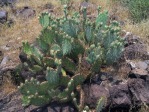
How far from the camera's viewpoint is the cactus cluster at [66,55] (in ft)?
15.3

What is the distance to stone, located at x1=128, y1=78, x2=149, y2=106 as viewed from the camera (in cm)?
486

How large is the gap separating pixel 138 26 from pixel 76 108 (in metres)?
3.04

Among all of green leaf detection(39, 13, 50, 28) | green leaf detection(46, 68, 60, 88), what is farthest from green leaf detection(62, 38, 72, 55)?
green leaf detection(39, 13, 50, 28)

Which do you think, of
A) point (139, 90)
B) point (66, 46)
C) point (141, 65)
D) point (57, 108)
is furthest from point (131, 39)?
point (57, 108)

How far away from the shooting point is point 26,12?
8.74 meters

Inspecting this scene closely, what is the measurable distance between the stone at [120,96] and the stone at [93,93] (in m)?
0.11

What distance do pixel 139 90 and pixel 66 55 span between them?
1283mm

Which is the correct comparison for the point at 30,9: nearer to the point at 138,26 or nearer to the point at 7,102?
the point at 138,26

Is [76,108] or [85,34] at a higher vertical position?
[85,34]

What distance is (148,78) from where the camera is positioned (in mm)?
5094

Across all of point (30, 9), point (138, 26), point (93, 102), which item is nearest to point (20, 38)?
point (30, 9)

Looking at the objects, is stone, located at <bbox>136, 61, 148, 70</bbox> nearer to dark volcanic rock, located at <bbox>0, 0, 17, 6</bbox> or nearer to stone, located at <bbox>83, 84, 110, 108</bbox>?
stone, located at <bbox>83, 84, 110, 108</bbox>

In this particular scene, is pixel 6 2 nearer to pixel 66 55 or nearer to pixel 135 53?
pixel 66 55

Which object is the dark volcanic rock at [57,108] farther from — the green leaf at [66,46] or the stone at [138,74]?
the stone at [138,74]
